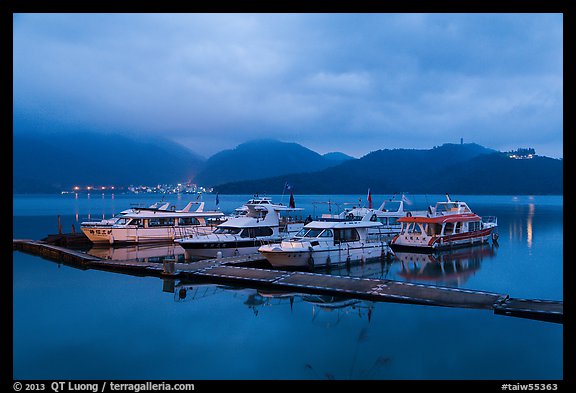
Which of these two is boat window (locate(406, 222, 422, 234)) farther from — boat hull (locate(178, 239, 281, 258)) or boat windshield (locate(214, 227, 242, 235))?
boat windshield (locate(214, 227, 242, 235))

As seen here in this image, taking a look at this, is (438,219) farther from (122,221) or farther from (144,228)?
(122,221)

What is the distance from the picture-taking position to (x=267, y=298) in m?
19.0

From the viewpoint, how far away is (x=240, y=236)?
2983 cm

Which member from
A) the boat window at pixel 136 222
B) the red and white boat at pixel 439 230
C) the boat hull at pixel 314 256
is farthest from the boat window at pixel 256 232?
the boat window at pixel 136 222

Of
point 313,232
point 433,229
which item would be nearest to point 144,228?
point 313,232

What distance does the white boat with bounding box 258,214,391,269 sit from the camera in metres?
23.5

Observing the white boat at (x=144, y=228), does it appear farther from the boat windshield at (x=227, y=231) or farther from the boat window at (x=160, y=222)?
the boat windshield at (x=227, y=231)

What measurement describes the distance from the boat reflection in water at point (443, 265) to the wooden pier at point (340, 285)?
8.45 m

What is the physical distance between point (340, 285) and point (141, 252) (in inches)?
878
